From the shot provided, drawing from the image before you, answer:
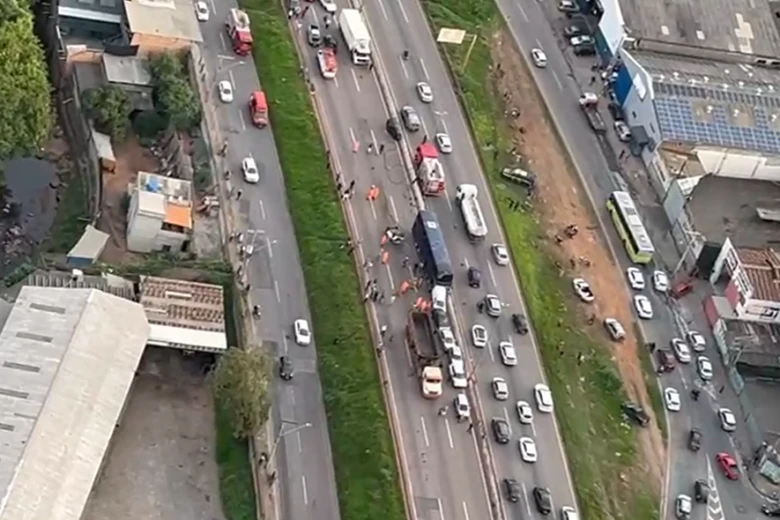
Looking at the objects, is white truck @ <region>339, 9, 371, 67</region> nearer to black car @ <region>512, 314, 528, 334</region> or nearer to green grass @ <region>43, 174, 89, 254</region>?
green grass @ <region>43, 174, 89, 254</region>

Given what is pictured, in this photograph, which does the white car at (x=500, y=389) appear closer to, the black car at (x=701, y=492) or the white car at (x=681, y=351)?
the black car at (x=701, y=492)

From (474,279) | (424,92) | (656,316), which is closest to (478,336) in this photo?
(474,279)

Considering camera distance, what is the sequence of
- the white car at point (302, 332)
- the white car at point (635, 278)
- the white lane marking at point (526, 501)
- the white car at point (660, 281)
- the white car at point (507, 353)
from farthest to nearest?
the white car at point (660, 281) < the white car at point (635, 278) < the white car at point (507, 353) < the white car at point (302, 332) < the white lane marking at point (526, 501)

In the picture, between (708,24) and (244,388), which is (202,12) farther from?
(708,24)

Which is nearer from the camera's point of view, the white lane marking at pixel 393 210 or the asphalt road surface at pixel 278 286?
the asphalt road surface at pixel 278 286

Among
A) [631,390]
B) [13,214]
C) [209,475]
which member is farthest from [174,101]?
[631,390]

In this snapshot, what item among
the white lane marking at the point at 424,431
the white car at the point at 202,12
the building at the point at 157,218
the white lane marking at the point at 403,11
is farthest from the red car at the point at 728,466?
the white car at the point at 202,12
